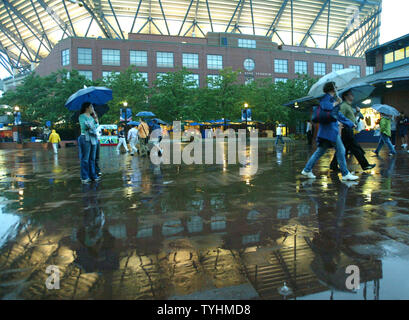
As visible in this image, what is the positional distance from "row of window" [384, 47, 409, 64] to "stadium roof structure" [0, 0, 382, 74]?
4596cm

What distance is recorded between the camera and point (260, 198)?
203 inches

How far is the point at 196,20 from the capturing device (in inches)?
2542

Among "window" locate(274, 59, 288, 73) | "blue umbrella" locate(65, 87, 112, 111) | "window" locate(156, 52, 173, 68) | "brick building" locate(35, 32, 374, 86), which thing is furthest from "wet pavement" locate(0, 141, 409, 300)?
"window" locate(274, 59, 288, 73)

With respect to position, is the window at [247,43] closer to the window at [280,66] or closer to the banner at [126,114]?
the window at [280,66]

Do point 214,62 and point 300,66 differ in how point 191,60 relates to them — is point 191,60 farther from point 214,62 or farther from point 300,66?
point 300,66

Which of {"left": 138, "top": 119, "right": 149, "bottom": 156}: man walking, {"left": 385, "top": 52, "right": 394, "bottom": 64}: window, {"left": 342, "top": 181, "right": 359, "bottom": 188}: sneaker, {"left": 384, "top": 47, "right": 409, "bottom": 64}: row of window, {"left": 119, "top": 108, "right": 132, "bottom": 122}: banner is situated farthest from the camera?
{"left": 119, "top": 108, "right": 132, "bottom": 122}: banner

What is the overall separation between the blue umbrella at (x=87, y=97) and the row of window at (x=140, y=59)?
155 ft

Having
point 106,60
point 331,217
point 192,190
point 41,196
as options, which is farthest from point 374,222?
point 106,60

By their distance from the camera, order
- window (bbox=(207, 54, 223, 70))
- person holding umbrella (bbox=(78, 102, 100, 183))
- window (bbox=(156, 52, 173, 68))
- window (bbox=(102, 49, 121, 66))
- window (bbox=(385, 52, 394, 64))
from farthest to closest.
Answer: window (bbox=(207, 54, 223, 70)) < window (bbox=(156, 52, 173, 68)) < window (bbox=(102, 49, 121, 66)) < window (bbox=(385, 52, 394, 64)) < person holding umbrella (bbox=(78, 102, 100, 183))

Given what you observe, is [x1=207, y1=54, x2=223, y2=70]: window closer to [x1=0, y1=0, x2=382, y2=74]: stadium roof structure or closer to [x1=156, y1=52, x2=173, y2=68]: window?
[x1=156, y1=52, x2=173, y2=68]: window

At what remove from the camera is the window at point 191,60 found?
56938 millimetres

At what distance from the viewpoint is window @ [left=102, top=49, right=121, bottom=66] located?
2089 inches

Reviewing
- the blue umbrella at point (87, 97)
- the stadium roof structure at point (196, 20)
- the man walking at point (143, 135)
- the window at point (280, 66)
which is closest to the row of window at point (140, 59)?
the stadium roof structure at point (196, 20)
